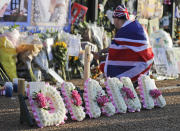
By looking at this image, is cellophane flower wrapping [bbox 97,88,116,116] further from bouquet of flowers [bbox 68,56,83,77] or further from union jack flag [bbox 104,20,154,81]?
bouquet of flowers [bbox 68,56,83,77]

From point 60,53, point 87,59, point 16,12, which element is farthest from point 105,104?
point 16,12

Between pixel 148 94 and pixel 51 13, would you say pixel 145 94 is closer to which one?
pixel 148 94

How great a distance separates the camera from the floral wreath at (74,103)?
182 inches

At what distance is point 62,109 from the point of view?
14.7 feet

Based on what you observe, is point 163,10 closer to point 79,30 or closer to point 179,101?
point 79,30

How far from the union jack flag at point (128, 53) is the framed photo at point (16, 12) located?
3.17 meters

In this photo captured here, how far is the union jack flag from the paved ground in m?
0.95

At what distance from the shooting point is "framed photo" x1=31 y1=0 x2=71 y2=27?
30.1ft

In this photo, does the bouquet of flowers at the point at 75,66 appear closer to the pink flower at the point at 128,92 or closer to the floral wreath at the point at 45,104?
the pink flower at the point at 128,92

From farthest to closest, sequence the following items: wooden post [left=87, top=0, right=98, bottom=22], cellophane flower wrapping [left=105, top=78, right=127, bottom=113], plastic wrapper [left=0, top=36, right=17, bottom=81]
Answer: wooden post [left=87, top=0, right=98, bottom=22] < plastic wrapper [left=0, top=36, right=17, bottom=81] < cellophane flower wrapping [left=105, top=78, right=127, bottom=113]

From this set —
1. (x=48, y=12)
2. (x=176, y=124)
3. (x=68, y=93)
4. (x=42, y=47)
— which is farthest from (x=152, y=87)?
(x=48, y=12)

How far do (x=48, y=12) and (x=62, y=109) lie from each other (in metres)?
5.37

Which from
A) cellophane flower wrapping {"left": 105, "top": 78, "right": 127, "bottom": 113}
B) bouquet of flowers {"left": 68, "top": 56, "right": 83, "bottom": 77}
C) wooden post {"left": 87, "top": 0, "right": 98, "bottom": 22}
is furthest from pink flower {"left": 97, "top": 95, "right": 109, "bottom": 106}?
wooden post {"left": 87, "top": 0, "right": 98, "bottom": 22}

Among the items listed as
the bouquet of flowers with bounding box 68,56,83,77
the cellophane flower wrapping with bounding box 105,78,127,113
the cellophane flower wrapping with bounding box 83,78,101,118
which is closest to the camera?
the cellophane flower wrapping with bounding box 83,78,101,118
